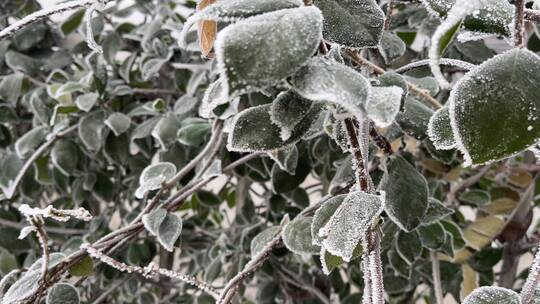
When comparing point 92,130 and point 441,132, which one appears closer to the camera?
point 441,132

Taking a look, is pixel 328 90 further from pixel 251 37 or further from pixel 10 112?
pixel 10 112

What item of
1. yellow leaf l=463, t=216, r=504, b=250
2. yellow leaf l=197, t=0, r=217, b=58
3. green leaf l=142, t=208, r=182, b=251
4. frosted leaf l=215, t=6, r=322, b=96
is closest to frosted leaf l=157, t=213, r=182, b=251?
green leaf l=142, t=208, r=182, b=251

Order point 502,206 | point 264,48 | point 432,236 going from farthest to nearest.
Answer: point 502,206
point 432,236
point 264,48

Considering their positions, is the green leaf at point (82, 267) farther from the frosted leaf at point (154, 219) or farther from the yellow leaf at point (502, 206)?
the yellow leaf at point (502, 206)

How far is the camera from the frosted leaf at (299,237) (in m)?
0.47

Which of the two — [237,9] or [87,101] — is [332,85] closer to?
[237,9]

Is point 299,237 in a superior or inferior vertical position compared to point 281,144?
inferior

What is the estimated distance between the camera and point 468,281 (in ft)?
2.57

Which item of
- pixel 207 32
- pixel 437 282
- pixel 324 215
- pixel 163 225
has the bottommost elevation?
pixel 437 282

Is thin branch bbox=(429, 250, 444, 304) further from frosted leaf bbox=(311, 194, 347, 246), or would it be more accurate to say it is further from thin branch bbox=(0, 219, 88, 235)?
thin branch bbox=(0, 219, 88, 235)

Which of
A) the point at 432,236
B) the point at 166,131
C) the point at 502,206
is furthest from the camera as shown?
the point at 502,206

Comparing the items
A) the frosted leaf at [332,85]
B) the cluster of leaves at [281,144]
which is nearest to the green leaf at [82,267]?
the cluster of leaves at [281,144]

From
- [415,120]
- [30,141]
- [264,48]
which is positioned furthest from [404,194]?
[30,141]

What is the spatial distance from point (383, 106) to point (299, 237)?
0.24m
